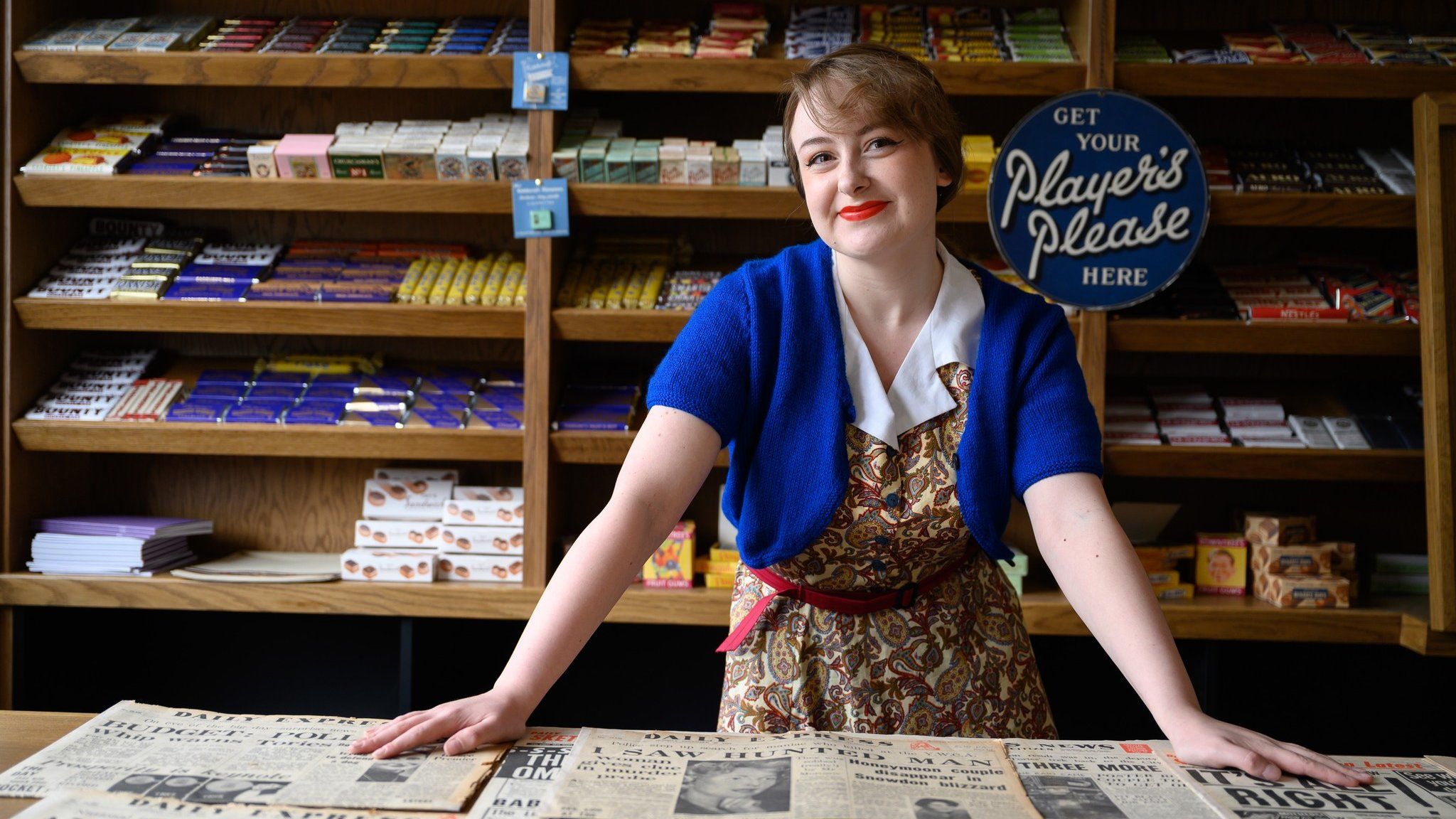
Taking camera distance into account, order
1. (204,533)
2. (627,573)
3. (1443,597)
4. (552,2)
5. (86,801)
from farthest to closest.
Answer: (204,533) < (552,2) < (1443,597) < (627,573) < (86,801)

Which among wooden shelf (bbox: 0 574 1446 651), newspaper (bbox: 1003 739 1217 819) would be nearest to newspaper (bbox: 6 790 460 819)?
newspaper (bbox: 1003 739 1217 819)

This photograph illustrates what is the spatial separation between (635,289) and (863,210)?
1.63 metres

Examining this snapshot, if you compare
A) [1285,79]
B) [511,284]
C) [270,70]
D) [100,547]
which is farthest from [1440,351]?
[100,547]

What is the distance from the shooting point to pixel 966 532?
57.0 inches

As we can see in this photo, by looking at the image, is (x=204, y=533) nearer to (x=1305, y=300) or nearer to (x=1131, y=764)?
(x=1131, y=764)

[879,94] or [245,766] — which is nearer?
[245,766]

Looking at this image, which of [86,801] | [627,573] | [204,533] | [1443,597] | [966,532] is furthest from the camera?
[204,533]

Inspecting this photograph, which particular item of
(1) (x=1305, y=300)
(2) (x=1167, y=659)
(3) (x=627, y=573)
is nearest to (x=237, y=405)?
(3) (x=627, y=573)

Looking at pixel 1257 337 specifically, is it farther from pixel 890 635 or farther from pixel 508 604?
pixel 508 604

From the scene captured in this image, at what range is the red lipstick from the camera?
4.44 feet

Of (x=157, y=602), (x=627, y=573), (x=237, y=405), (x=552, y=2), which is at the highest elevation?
(x=552, y=2)

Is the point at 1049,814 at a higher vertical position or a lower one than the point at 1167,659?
lower

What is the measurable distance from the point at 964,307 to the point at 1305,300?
5.94 feet

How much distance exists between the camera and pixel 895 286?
146 centimetres
